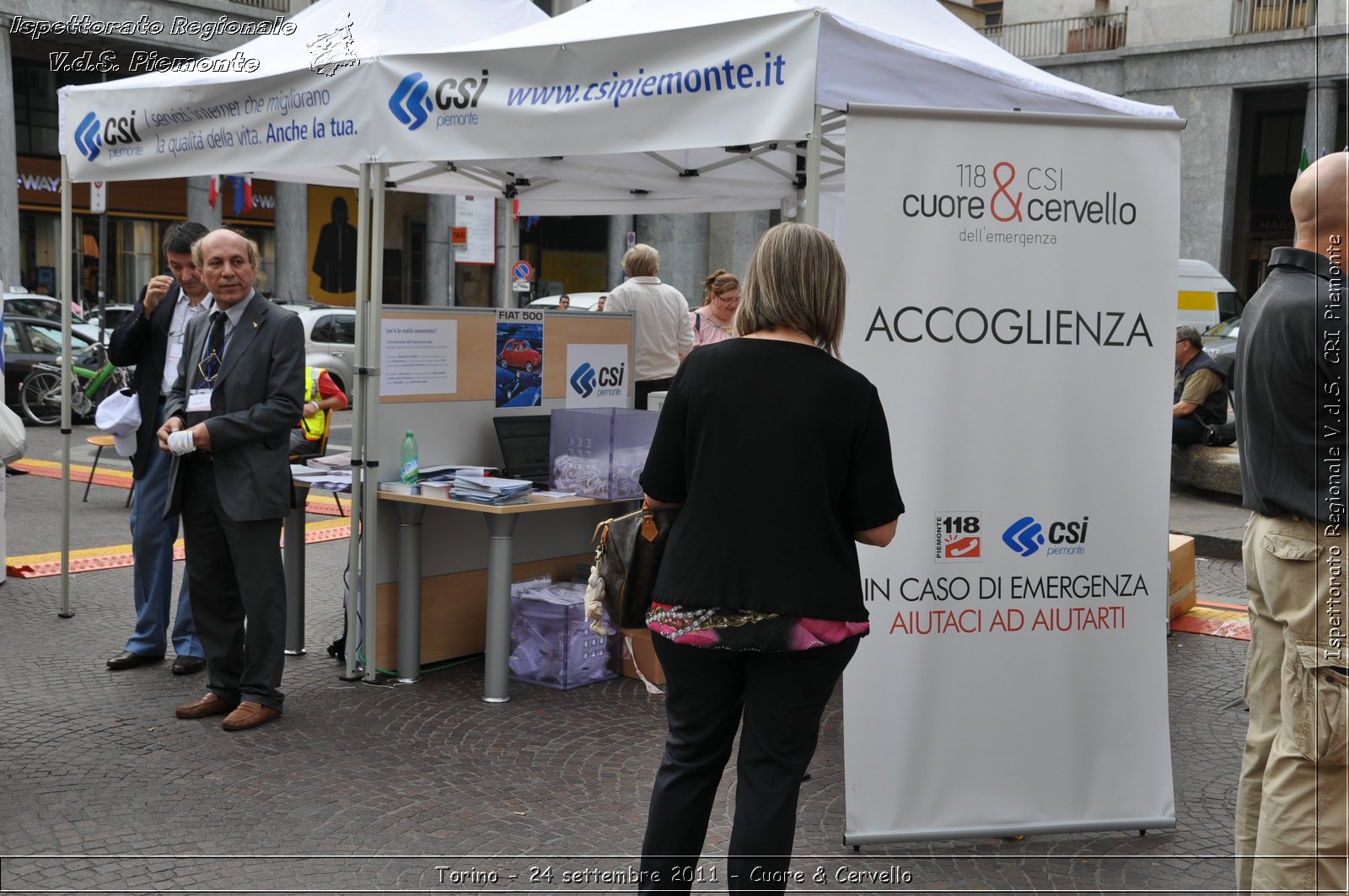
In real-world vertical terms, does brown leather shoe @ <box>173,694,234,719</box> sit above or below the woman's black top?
below

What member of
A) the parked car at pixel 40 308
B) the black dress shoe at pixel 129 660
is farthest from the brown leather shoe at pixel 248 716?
the parked car at pixel 40 308

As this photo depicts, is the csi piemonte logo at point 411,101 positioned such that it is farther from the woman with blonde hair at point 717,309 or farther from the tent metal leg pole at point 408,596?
the woman with blonde hair at point 717,309

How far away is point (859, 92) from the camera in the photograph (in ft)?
15.5

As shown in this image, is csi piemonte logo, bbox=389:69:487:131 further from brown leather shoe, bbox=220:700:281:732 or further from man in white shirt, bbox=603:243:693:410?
man in white shirt, bbox=603:243:693:410

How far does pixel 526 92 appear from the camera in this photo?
17.5ft

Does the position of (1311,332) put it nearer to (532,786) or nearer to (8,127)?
(532,786)

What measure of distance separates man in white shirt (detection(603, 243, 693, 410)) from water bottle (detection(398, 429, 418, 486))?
3243 mm

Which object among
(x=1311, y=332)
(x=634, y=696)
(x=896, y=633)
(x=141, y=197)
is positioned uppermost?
(x=141, y=197)

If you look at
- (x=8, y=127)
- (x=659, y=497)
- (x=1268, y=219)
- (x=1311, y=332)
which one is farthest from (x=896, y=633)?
(x=1268, y=219)

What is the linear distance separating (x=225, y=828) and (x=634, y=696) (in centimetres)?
220

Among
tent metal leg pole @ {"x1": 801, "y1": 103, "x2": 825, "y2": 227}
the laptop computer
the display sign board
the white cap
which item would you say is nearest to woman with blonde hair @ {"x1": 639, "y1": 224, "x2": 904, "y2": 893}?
tent metal leg pole @ {"x1": 801, "y1": 103, "x2": 825, "y2": 227}

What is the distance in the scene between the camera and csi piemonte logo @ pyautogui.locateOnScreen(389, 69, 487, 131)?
5.48 m

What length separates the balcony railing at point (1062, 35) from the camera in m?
33.1

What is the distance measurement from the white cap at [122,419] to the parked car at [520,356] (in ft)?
5.78
